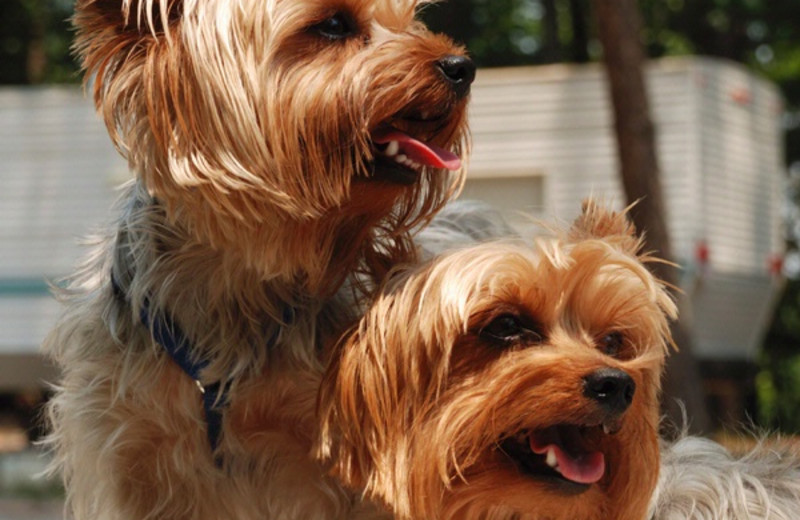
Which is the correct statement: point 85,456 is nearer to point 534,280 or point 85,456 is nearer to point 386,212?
point 386,212

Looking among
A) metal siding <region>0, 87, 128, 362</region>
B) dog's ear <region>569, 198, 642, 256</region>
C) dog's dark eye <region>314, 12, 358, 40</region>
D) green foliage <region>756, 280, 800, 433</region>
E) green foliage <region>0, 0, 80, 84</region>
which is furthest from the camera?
green foliage <region>756, 280, 800, 433</region>

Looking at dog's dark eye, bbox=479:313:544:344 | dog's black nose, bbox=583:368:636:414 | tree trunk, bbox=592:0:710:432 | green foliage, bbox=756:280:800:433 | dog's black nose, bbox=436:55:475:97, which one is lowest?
green foliage, bbox=756:280:800:433

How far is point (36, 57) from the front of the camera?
1081 inches

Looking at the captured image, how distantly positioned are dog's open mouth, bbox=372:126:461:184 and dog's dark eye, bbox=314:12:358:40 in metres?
0.37

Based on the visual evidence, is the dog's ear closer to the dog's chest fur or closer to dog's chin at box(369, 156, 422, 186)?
dog's chin at box(369, 156, 422, 186)

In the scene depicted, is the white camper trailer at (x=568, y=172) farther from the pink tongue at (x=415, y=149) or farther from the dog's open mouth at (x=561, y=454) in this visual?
the dog's open mouth at (x=561, y=454)

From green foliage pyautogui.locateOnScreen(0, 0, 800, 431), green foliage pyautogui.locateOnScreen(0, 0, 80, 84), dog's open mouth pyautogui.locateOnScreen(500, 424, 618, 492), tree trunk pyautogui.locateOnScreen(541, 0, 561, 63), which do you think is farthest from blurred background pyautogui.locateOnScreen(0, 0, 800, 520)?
green foliage pyautogui.locateOnScreen(0, 0, 80, 84)

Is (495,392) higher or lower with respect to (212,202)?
lower

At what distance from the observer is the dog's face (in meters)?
3.88

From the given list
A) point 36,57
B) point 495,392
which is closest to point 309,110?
point 495,392

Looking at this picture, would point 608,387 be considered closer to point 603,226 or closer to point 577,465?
point 577,465

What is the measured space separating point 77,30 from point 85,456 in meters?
1.55

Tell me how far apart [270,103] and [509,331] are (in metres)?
1.05

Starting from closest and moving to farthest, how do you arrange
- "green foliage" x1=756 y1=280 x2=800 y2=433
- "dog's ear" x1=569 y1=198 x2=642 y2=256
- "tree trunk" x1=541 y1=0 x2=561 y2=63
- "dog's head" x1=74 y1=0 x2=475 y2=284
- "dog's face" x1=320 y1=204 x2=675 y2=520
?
"dog's face" x1=320 y1=204 x2=675 y2=520
"dog's head" x1=74 y1=0 x2=475 y2=284
"dog's ear" x1=569 y1=198 x2=642 y2=256
"tree trunk" x1=541 y1=0 x2=561 y2=63
"green foliage" x1=756 y1=280 x2=800 y2=433
